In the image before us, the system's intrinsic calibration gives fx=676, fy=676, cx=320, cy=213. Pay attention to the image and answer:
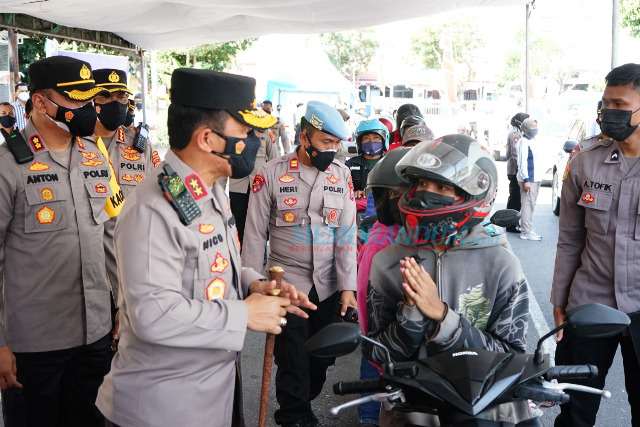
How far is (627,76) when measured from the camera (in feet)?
10.8

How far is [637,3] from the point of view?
57.7 ft

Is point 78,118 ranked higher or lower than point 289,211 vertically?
higher

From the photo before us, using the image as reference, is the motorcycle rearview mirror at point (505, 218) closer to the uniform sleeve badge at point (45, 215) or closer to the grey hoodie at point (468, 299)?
the grey hoodie at point (468, 299)

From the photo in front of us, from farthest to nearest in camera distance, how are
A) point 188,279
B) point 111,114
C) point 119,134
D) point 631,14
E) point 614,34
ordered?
point 631,14
point 614,34
point 119,134
point 111,114
point 188,279

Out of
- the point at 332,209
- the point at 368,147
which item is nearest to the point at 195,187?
the point at 332,209

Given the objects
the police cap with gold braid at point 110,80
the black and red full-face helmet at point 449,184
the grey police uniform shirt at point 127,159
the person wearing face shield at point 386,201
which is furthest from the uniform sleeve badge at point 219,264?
the police cap with gold braid at point 110,80

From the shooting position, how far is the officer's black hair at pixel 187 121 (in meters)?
2.29

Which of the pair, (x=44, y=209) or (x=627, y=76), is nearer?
(x=44, y=209)

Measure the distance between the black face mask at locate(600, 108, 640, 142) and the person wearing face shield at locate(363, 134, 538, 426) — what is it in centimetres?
118

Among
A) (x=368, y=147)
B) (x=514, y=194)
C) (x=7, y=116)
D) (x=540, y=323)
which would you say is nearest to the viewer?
(x=368, y=147)

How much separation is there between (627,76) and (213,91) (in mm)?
2135

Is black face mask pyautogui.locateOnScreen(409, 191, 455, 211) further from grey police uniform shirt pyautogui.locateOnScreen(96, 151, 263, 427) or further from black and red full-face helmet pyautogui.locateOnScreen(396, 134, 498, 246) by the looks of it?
grey police uniform shirt pyautogui.locateOnScreen(96, 151, 263, 427)

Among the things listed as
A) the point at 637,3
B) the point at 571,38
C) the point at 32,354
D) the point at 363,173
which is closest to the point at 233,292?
the point at 32,354

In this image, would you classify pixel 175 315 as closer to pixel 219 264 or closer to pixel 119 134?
pixel 219 264
